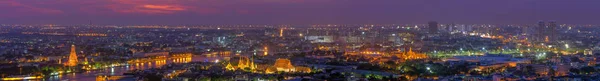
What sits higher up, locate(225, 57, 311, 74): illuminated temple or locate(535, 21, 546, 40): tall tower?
locate(535, 21, 546, 40): tall tower

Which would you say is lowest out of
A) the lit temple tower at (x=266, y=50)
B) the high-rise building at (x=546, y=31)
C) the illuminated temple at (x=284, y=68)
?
the illuminated temple at (x=284, y=68)

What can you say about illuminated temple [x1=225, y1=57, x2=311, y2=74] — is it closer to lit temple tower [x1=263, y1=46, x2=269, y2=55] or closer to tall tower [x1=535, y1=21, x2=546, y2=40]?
lit temple tower [x1=263, y1=46, x2=269, y2=55]

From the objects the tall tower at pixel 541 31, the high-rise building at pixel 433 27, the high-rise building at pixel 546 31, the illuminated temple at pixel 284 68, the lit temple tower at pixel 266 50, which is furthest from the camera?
the high-rise building at pixel 433 27

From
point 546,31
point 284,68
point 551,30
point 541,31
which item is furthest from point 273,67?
point 551,30

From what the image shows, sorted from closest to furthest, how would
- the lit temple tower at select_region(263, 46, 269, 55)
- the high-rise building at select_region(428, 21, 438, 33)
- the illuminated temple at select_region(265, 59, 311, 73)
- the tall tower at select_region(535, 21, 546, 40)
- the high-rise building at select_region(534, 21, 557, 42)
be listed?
the illuminated temple at select_region(265, 59, 311, 73) → the lit temple tower at select_region(263, 46, 269, 55) → the high-rise building at select_region(534, 21, 557, 42) → the tall tower at select_region(535, 21, 546, 40) → the high-rise building at select_region(428, 21, 438, 33)

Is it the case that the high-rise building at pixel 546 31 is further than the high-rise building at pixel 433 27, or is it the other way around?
the high-rise building at pixel 433 27

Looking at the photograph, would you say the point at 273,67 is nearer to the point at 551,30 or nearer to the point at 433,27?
the point at 551,30

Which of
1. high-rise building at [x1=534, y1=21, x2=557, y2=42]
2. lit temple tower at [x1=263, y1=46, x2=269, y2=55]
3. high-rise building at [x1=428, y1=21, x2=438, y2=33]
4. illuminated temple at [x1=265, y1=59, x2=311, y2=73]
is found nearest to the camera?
illuminated temple at [x1=265, y1=59, x2=311, y2=73]

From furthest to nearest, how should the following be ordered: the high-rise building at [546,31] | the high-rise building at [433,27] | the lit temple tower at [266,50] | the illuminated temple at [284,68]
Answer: the high-rise building at [433,27] → the high-rise building at [546,31] → the lit temple tower at [266,50] → the illuminated temple at [284,68]

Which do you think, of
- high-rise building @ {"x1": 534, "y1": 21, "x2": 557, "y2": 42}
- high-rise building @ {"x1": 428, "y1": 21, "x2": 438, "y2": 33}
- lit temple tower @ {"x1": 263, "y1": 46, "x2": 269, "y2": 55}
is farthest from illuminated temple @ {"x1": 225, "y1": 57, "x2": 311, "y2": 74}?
high-rise building @ {"x1": 428, "y1": 21, "x2": 438, "y2": 33}

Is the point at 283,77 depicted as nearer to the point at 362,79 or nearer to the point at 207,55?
the point at 362,79

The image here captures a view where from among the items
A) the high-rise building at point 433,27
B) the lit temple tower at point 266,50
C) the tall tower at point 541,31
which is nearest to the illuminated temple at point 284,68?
the lit temple tower at point 266,50

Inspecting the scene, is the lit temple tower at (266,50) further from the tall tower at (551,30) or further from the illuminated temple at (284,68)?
the tall tower at (551,30)
